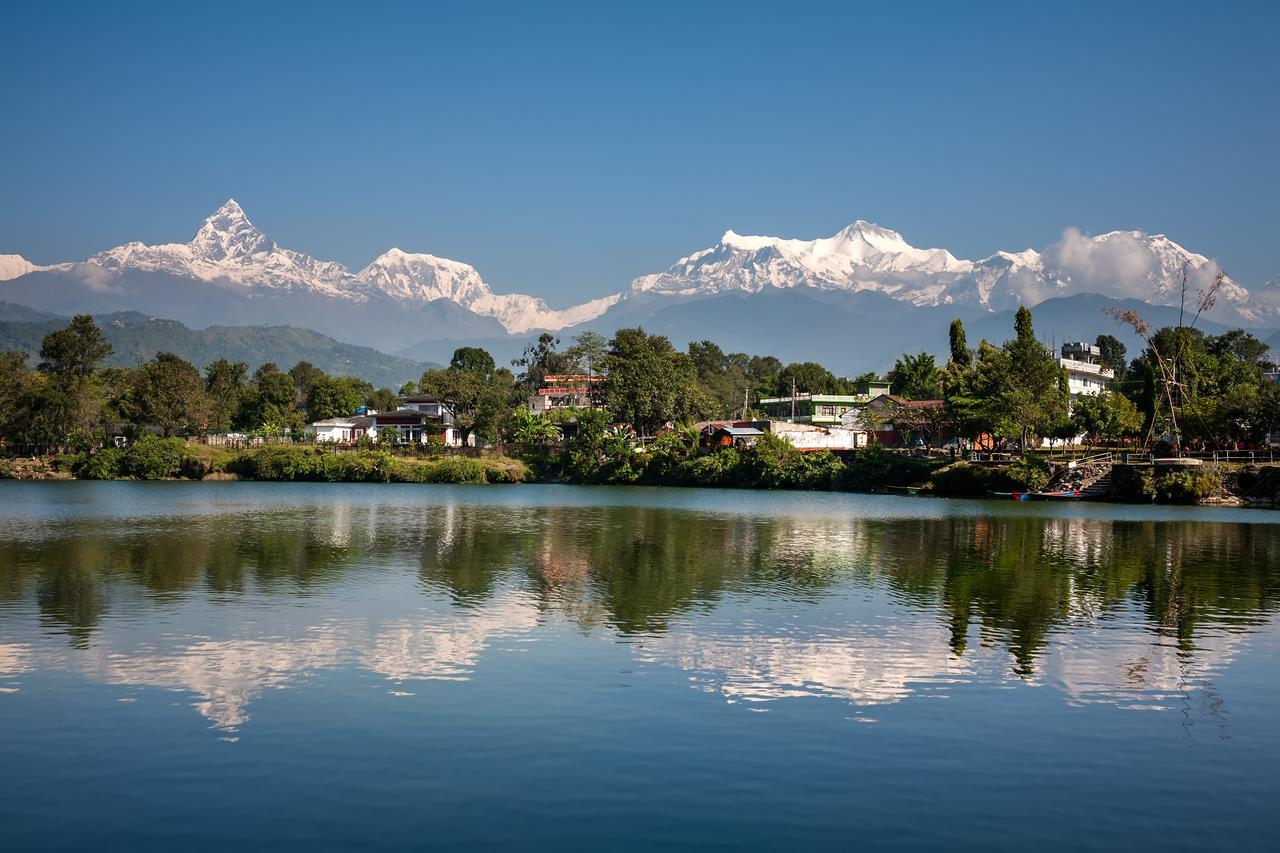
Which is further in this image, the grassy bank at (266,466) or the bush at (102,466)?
the bush at (102,466)

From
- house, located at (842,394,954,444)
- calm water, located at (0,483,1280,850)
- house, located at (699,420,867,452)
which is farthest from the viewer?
house, located at (699,420,867,452)

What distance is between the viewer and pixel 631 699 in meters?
18.0

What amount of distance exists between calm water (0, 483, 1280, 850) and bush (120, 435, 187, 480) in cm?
6086

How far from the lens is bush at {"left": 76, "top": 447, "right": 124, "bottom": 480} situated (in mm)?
95688

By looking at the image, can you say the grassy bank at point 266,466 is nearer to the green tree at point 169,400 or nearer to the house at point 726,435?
the green tree at point 169,400

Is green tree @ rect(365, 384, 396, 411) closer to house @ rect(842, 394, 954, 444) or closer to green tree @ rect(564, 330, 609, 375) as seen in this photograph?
green tree @ rect(564, 330, 609, 375)

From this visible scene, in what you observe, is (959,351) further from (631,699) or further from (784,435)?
(631,699)

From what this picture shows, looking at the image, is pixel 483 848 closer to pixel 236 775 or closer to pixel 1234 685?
pixel 236 775

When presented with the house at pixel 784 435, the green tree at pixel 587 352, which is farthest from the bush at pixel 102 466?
the house at pixel 784 435

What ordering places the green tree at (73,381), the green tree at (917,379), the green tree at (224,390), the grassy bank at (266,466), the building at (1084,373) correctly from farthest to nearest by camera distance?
the green tree at (224,390) < the green tree at (917,379) < the building at (1084,373) < the green tree at (73,381) < the grassy bank at (266,466)

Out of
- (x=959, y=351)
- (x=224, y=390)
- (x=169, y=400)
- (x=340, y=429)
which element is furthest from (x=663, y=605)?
(x=224, y=390)

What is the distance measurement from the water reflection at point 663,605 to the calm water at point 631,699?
14 cm

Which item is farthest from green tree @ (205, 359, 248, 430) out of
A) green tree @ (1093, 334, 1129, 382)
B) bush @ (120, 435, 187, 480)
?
green tree @ (1093, 334, 1129, 382)

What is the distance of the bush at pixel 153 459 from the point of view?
94.7 meters
